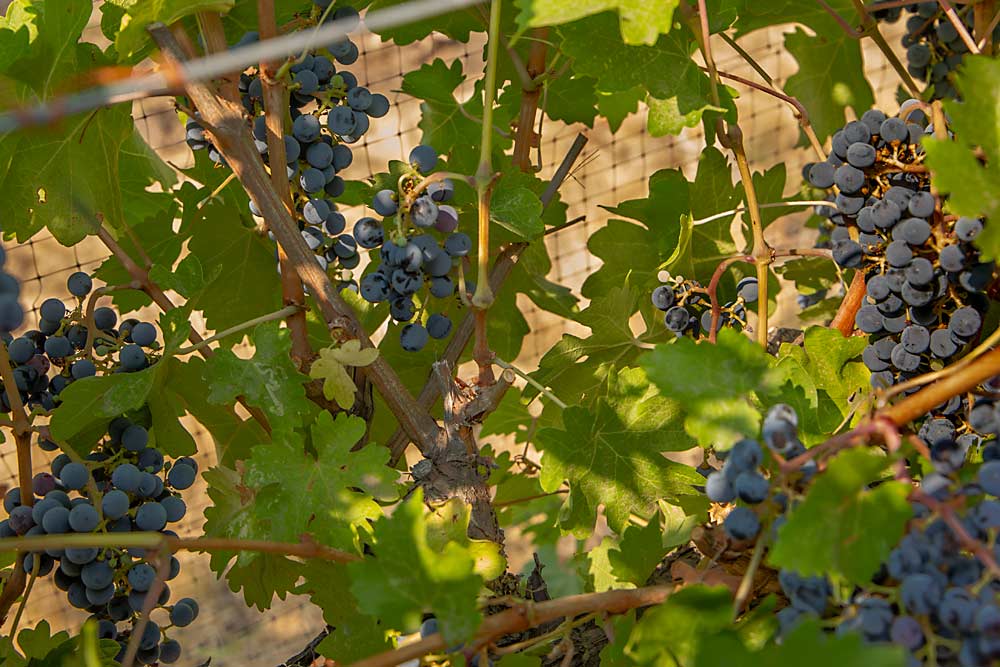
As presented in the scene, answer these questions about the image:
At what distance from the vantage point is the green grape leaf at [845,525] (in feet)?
2.07

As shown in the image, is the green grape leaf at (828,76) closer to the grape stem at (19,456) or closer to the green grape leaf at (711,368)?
the green grape leaf at (711,368)

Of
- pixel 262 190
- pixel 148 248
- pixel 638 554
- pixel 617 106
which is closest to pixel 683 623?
pixel 638 554

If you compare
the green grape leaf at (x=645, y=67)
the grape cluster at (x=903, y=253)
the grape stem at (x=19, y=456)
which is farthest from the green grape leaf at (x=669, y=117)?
the grape stem at (x=19, y=456)

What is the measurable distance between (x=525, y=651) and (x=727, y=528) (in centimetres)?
41

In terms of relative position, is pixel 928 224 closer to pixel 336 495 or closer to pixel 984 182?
pixel 984 182

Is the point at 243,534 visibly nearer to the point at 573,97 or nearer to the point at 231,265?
the point at 231,265

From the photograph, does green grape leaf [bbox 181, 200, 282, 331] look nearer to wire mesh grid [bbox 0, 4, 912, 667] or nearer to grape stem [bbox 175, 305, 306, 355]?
grape stem [bbox 175, 305, 306, 355]

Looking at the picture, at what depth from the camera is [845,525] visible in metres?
0.64

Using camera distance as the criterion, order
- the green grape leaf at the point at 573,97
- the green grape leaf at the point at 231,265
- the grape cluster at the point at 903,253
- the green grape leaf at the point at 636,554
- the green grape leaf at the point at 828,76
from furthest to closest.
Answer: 1. the green grape leaf at the point at 828,76
2. the green grape leaf at the point at 573,97
3. the green grape leaf at the point at 231,265
4. the green grape leaf at the point at 636,554
5. the grape cluster at the point at 903,253

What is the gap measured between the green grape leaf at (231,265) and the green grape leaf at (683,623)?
2.51ft

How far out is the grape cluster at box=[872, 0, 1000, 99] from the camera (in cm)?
123

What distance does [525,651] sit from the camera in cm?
103

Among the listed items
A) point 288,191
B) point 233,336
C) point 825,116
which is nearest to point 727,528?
point 288,191

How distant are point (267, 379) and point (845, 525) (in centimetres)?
61
